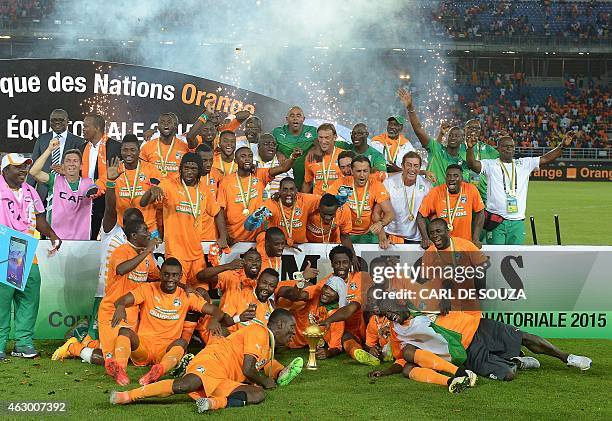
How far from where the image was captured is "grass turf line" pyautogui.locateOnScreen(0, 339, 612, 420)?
6.47 meters

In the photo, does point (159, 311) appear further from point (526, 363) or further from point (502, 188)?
point (502, 188)

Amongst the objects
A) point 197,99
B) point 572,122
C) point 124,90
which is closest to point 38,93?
point 124,90

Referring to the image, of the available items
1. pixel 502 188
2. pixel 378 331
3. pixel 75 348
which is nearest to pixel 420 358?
pixel 378 331

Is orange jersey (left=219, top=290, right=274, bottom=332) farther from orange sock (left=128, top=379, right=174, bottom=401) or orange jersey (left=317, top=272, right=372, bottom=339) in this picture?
orange sock (left=128, top=379, right=174, bottom=401)

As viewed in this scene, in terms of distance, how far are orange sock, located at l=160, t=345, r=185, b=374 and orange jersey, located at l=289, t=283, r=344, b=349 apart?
4.62 feet

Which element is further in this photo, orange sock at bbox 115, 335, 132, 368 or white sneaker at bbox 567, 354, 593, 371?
white sneaker at bbox 567, 354, 593, 371

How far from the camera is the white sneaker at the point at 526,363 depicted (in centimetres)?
787

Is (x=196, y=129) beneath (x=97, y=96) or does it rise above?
beneath

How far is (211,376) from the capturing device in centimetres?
671

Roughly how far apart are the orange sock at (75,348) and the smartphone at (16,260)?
0.73 meters

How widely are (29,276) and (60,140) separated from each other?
9.64 feet


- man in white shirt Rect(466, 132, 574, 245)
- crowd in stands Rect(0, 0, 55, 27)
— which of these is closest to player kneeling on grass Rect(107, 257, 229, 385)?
man in white shirt Rect(466, 132, 574, 245)

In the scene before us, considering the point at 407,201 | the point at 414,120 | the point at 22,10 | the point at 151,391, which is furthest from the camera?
the point at 22,10

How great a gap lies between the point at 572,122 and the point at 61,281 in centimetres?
3639
